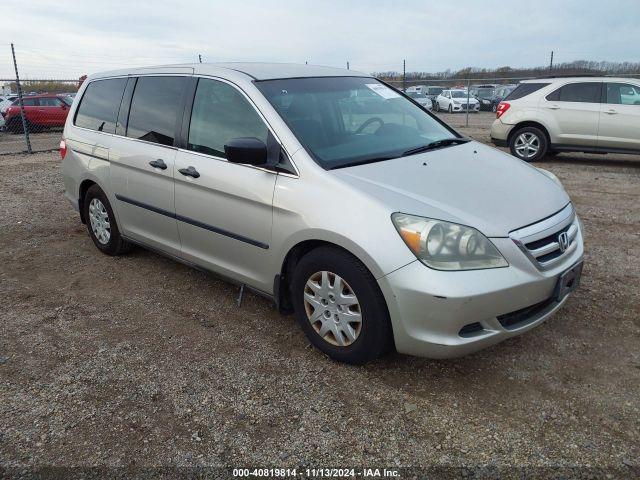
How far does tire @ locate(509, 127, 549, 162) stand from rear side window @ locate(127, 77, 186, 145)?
7.94 metres

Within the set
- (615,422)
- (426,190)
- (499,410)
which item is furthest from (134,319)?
(615,422)

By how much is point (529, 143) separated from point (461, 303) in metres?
8.60

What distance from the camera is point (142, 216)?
427 cm

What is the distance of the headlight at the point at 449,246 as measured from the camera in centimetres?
258

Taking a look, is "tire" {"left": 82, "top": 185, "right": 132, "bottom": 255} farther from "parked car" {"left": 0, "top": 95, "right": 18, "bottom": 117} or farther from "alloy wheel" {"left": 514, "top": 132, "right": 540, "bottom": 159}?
"parked car" {"left": 0, "top": 95, "right": 18, "bottom": 117}

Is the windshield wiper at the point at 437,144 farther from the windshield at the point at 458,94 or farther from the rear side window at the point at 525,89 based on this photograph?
the windshield at the point at 458,94

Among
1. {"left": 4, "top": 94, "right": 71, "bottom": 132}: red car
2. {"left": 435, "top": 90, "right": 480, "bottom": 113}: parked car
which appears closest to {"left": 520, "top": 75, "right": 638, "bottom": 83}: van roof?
{"left": 4, "top": 94, "right": 71, "bottom": 132}: red car

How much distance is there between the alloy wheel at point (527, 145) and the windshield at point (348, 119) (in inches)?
267

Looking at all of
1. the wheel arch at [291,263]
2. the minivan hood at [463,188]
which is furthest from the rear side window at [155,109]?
the minivan hood at [463,188]

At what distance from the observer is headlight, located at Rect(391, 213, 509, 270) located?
2.58m

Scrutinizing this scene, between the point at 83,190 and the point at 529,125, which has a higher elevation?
the point at 529,125

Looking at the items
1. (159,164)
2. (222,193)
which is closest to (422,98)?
(159,164)

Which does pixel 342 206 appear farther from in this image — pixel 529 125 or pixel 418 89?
pixel 418 89

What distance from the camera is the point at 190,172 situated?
3621 mm
